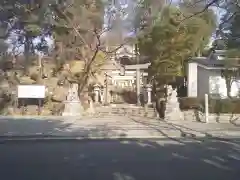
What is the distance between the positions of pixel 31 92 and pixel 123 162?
63.6 ft

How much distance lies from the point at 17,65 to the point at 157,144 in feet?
74.2

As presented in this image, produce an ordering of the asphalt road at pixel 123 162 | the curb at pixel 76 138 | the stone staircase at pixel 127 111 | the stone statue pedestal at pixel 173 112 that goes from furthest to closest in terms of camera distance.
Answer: the stone staircase at pixel 127 111, the stone statue pedestal at pixel 173 112, the curb at pixel 76 138, the asphalt road at pixel 123 162

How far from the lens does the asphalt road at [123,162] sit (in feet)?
27.2

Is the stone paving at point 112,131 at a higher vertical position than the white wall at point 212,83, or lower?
lower

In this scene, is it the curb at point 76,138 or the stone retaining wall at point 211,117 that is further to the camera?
the stone retaining wall at point 211,117

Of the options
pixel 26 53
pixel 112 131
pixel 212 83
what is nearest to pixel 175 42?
pixel 212 83

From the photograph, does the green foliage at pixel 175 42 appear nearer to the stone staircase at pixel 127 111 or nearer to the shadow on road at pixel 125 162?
the stone staircase at pixel 127 111

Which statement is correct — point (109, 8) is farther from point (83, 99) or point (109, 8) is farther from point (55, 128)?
point (55, 128)

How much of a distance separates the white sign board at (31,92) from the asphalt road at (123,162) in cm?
1504

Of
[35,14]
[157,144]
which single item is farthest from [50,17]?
[157,144]

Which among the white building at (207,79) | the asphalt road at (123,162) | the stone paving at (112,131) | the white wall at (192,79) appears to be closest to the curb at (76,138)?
the stone paving at (112,131)

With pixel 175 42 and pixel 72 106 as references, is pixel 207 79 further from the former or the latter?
pixel 72 106

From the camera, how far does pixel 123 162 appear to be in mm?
9938

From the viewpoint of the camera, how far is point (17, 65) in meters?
34.3
